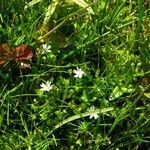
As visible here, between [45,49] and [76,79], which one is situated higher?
[45,49]

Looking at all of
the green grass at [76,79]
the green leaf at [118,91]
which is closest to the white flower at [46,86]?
the green grass at [76,79]

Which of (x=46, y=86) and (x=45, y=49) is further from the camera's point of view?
(x=45, y=49)

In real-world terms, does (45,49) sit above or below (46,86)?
above

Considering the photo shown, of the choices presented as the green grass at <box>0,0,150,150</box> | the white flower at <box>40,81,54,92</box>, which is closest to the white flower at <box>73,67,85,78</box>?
the green grass at <box>0,0,150,150</box>

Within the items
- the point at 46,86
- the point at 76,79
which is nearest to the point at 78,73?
the point at 76,79

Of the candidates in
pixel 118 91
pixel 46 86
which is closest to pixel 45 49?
pixel 46 86

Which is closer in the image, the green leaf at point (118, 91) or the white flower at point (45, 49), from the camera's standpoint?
the green leaf at point (118, 91)

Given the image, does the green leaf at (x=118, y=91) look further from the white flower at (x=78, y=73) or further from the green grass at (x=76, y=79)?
the white flower at (x=78, y=73)

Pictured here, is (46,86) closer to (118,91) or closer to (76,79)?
(76,79)

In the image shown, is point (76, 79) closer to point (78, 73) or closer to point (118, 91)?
point (78, 73)
